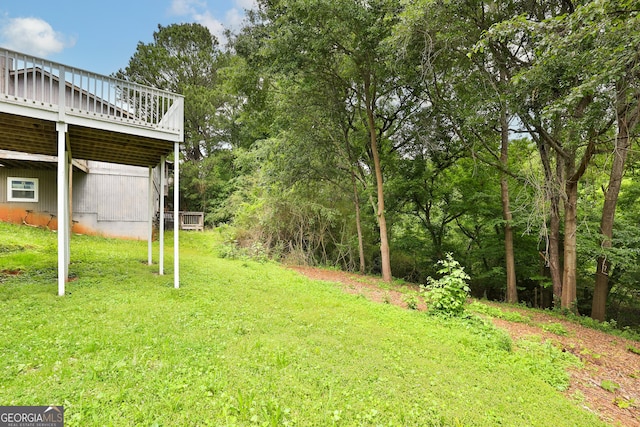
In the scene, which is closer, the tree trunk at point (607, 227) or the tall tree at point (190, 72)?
the tree trunk at point (607, 227)

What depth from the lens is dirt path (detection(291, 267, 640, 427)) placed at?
3.32 m

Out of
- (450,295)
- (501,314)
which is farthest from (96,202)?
(501,314)

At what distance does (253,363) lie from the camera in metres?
3.18

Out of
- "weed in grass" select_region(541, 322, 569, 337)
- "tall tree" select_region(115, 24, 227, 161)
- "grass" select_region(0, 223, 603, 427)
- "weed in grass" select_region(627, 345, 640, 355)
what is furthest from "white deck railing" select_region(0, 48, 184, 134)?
"tall tree" select_region(115, 24, 227, 161)

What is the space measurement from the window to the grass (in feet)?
27.4

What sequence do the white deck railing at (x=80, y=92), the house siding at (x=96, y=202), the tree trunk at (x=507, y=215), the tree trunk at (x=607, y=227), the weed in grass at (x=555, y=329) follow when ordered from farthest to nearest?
the house siding at (x=96, y=202)
the tree trunk at (x=507, y=215)
the tree trunk at (x=607, y=227)
the weed in grass at (x=555, y=329)
the white deck railing at (x=80, y=92)

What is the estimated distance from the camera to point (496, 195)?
10.5 m

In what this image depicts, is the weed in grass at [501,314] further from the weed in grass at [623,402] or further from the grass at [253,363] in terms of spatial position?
the weed in grass at [623,402]

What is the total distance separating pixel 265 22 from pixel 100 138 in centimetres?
783

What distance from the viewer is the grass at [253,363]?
2.46 metres

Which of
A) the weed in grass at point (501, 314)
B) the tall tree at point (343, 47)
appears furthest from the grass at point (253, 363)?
the tall tree at point (343, 47)

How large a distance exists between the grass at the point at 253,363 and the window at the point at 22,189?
836 cm

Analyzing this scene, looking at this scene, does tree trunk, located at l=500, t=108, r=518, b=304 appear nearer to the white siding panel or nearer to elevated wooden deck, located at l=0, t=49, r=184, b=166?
elevated wooden deck, located at l=0, t=49, r=184, b=166

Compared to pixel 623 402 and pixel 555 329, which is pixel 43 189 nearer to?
pixel 555 329
